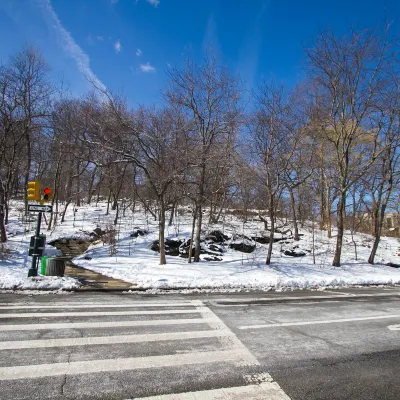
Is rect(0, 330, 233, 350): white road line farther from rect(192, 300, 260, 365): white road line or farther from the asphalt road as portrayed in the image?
rect(192, 300, 260, 365): white road line

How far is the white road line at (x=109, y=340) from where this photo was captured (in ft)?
13.9

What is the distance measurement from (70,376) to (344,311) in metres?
6.88

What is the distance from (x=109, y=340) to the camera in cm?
462

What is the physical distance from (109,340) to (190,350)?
1369mm

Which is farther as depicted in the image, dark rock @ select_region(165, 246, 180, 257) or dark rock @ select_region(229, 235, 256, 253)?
dark rock @ select_region(229, 235, 256, 253)

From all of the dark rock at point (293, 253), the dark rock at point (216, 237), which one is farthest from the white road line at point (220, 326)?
the dark rock at point (293, 253)

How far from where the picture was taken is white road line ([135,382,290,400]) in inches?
122

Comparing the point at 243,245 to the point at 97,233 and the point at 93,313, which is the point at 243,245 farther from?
the point at 93,313

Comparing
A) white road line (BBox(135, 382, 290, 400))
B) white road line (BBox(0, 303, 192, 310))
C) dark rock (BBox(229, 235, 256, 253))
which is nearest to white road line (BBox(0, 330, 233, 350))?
white road line (BBox(135, 382, 290, 400))

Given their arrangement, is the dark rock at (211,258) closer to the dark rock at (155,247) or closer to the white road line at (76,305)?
the dark rock at (155,247)

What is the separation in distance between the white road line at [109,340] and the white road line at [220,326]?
25 cm

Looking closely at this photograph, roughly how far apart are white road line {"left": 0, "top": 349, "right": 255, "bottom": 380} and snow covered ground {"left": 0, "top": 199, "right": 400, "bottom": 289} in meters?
5.59

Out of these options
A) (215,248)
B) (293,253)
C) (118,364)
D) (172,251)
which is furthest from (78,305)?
(293,253)

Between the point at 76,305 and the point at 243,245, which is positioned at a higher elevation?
the point at 243,245
